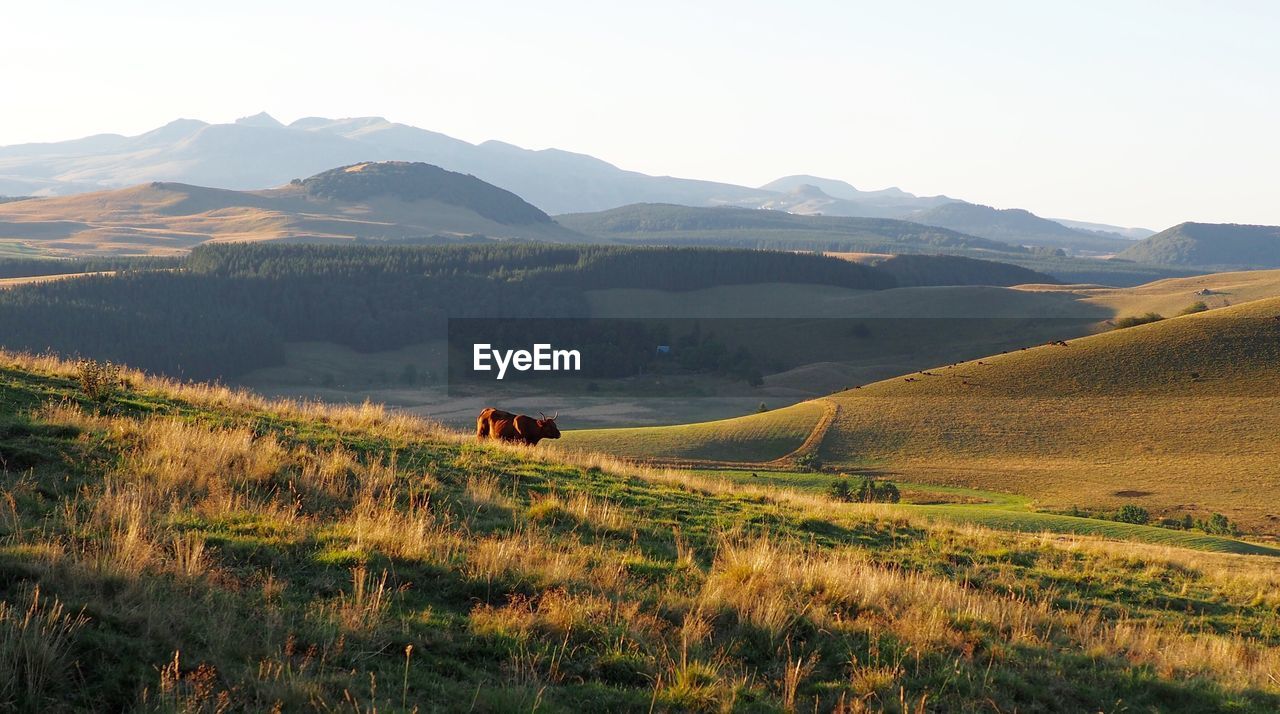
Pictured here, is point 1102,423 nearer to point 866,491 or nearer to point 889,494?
point 889,494

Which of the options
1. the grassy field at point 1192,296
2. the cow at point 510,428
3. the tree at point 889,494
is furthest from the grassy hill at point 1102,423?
the grassy field at point 1192,296

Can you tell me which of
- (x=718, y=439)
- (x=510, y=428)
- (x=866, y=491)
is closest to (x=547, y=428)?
(x=510, y=428)

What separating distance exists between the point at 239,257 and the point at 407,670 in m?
207

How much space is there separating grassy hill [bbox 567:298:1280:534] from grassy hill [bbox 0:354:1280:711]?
33844 mm

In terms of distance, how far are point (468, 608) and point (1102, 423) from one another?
200ft

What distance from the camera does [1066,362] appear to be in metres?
73.8

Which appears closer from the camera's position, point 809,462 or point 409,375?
point 809,462

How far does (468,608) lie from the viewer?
9008 millimetres

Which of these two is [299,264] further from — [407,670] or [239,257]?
[407,670]

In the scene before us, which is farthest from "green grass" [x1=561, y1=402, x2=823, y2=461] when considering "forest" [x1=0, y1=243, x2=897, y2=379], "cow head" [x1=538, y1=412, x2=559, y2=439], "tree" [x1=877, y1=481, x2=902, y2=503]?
"forest" [x1=0, y1=243, x2=897, y2=379]

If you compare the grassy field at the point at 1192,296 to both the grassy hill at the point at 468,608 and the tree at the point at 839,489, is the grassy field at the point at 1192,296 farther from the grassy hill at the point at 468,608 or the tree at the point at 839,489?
the grassy hill at the point at 468,608

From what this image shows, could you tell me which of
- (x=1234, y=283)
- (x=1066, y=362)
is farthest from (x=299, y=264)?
(x=1234, y=283)

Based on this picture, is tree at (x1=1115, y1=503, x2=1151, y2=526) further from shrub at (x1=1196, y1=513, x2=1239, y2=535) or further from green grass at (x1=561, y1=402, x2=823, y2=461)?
green grass at (x1=561, y1=402, x2=823, y2=461)

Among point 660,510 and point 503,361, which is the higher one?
point 660,510
